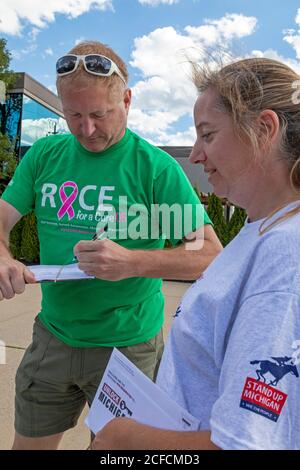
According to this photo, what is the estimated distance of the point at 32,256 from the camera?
35.0 feet

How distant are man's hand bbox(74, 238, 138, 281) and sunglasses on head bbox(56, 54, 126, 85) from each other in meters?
0.69

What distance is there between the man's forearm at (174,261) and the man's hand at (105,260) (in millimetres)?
38

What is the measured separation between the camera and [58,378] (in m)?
1.83

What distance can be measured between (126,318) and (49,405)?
53 centimetres

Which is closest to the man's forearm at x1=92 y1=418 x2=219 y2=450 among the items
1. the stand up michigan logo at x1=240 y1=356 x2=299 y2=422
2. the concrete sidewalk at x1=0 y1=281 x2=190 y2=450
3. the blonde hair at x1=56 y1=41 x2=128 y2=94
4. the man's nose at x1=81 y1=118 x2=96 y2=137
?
the stand up michigan logo at x1=240 y1=356 x2=299 y2=422

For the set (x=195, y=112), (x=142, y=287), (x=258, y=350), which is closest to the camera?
(x=258, y=350)

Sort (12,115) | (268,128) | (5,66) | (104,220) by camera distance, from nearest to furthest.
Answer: (268,128) → (104,220) → (5,66) → (12,115)

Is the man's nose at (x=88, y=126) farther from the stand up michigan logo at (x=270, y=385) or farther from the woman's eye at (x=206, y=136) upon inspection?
the stand up michigan logo at (x=270, y=385)

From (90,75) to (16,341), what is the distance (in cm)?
367

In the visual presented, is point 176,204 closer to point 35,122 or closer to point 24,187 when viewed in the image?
point 24,187

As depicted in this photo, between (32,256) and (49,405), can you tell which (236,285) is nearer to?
(49,405)

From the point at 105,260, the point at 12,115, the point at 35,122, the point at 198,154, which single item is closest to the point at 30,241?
the point at 105,260

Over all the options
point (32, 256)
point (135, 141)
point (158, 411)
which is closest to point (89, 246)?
point (135, 141)

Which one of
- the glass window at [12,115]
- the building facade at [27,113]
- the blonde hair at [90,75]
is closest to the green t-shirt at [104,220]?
the blonde hair at [90,75]
